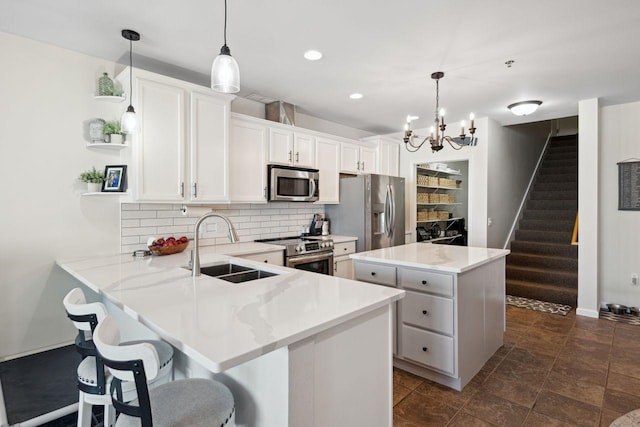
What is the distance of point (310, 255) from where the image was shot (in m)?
3.71

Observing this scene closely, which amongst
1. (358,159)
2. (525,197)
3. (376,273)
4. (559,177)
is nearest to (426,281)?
(376,273)

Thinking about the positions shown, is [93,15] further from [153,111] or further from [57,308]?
[57,308]

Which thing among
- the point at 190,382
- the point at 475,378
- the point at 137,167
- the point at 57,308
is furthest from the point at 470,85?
the point at 57,308

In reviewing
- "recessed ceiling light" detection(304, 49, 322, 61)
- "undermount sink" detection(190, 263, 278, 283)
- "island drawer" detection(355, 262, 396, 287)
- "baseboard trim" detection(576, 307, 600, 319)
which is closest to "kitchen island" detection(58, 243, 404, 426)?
"undermount sink" detection(190, 263, 278, 283)

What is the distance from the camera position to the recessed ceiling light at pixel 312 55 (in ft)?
8.80

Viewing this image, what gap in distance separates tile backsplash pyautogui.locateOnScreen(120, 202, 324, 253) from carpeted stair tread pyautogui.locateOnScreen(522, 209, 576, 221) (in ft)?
13.2

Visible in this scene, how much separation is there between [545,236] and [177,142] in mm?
5688

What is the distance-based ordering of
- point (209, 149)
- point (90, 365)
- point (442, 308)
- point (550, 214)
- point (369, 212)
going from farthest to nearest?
1. point (550, 214)
2. point (369, 212)
3. point (209, 149)
4. point (442, 308)
5. point (90, 365)

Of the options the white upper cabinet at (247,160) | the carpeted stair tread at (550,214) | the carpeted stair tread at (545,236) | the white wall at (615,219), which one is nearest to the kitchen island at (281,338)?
the white upper cabinet at (247,160)

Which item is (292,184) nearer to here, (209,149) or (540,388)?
(209,149)

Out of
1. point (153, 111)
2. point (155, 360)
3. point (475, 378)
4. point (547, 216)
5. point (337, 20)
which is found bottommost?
point (475, 378)

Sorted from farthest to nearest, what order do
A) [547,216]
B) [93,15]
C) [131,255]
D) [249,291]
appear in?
1. [547,216]
2. [131,255]
3. [93,15]
4. [249,291]

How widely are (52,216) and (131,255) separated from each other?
2.07ft

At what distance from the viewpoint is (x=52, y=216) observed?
2.59 metres
